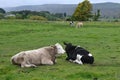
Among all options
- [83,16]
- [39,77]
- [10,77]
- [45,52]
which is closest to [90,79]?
[39,77]

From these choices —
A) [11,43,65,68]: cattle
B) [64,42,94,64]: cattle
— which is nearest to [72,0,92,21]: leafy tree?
[64,42,94,64]: cattle

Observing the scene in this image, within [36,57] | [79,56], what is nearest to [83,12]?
[79,56]

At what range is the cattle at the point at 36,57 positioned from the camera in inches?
570

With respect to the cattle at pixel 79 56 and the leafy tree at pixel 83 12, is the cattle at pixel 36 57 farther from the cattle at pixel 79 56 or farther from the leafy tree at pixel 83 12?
the leafy tree at pixel 83 12

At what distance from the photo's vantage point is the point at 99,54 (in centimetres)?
1861

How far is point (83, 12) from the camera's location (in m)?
77.9

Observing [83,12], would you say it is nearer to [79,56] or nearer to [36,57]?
[79,56]

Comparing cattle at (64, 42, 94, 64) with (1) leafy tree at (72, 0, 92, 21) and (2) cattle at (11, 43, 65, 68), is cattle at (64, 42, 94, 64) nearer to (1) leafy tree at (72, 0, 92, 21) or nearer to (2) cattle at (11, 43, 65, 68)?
(2) cattle at (11, 43, 65, 68)

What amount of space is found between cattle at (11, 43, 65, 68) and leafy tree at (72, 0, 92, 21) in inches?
2459

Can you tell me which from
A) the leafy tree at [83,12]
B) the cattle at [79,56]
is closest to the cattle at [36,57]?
the cattle at [79,56]

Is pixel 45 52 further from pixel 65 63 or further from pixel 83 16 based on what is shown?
pixel 83 16

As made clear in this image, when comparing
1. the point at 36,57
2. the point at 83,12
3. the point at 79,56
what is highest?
the point at 36,57

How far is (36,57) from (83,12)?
63737 millimetres

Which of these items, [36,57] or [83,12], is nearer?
[36,57]
